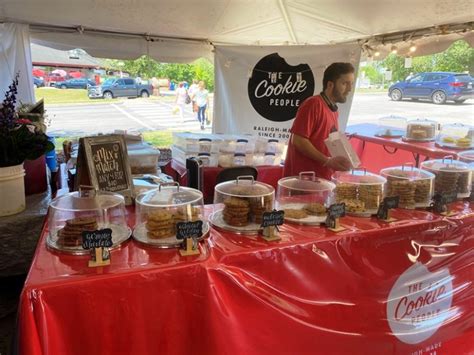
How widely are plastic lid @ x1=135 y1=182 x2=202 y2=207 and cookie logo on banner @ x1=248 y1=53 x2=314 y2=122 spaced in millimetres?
3084

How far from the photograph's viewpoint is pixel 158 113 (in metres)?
10.7

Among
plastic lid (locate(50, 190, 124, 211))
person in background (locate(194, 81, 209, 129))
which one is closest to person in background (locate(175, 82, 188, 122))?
person in background (locate(194, 81, 209, 129))

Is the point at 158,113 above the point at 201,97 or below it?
below

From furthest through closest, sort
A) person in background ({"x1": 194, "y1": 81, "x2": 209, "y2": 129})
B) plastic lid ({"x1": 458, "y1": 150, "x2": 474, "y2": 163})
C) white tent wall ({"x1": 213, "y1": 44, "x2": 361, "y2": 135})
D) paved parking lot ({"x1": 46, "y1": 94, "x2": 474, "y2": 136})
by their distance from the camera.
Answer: paved parking lot ({"x1": 46, "y1": 94, "x2": 474, "y2": 136}) < person in background ({"x1": 194, "y1": 81, "x2": 209, "y2": 129}) < white tent wall ({"x1": 213, "y1": 44, "x2": 361, "y2": 135}) < plastic lid ({"x1": 458, "y1": 150, "x2": 474, "y2": 163})

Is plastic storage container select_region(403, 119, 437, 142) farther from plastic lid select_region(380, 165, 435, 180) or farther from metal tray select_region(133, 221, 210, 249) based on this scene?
metal tray select_region(133, 221, 210, 249)

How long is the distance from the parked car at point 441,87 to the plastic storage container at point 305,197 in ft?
23.1

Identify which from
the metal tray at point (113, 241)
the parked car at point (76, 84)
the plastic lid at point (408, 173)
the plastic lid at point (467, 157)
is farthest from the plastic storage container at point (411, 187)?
the parked car at point (76, 84)

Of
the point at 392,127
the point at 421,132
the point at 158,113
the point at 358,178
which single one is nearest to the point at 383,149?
the point at 392,127

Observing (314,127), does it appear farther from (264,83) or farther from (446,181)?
(264,83)

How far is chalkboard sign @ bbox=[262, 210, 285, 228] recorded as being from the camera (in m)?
1.32

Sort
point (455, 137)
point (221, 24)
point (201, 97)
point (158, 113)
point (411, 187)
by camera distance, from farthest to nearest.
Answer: point (158, 113)
point (201, 97)
point (455, 137)
point (221, 24)
point (411, 187)

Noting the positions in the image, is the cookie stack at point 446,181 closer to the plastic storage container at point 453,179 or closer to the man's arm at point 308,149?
the plastic storage container at point 453,179

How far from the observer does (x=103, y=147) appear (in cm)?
165

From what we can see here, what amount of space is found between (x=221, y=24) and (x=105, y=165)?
2.63 meters
